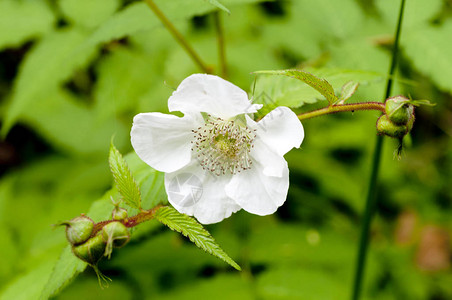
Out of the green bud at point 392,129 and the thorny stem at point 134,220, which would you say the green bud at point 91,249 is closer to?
the thorny stem at point 134,220

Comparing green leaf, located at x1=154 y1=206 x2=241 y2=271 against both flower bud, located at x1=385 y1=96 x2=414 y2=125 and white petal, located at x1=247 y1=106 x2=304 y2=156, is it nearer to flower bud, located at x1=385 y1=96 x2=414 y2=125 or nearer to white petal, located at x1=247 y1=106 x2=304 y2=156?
white petal, located at x1=247 y1=106 x2=304 y2=156

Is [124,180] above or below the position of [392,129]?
below

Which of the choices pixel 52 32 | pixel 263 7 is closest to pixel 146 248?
pixel 52 32

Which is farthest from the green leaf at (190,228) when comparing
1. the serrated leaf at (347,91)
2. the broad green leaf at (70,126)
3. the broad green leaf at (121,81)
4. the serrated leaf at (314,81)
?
the broad green leaf at (70,126)

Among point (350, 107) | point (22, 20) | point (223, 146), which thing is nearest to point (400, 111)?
point (350, 107)

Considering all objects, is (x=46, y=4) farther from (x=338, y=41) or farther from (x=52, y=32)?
(x=338, y=41)

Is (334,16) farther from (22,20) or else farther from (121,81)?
(22,20)

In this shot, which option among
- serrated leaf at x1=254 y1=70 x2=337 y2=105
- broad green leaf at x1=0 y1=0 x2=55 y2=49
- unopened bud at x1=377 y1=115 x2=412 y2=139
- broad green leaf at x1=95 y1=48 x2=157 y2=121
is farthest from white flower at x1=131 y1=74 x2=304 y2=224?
broad green leaf at x1=0 y1=0 x2=55 y2=49

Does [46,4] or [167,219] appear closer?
[167,219]
